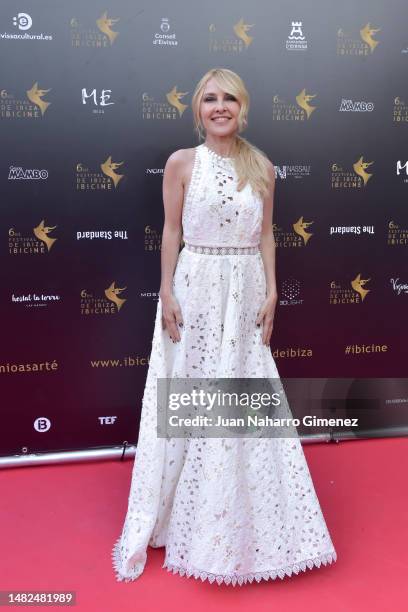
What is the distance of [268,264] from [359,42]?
163 cm

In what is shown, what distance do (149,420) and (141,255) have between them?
114 centimetres

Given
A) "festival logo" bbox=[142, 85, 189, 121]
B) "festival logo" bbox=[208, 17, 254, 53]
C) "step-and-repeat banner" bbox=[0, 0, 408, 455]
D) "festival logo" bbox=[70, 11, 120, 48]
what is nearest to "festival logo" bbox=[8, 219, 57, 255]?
"step-and-repeat banner" bbox=[0, 0, 408, 455]

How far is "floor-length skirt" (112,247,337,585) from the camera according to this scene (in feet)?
8.45

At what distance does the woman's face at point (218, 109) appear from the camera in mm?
2539

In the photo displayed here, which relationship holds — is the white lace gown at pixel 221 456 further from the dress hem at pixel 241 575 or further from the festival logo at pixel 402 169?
the festival logo at pixel 402 169

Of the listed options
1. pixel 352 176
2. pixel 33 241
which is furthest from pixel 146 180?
pixel 352 176

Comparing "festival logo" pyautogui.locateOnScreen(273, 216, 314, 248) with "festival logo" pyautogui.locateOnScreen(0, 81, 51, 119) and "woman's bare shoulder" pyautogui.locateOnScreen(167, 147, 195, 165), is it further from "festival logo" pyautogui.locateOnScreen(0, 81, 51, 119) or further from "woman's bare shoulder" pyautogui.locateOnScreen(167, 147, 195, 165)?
"festival logo" pyautogui.locateOnScreen(0, 81, 51, 119)

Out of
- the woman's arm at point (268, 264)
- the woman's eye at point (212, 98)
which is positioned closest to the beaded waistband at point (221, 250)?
the woman's arm at point (268, 264)

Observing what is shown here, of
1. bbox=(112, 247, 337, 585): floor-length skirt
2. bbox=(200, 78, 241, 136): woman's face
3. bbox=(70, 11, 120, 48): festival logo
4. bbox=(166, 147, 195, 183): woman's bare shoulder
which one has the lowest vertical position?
bbox=(112, 247, 337, 585): floor-length skirt

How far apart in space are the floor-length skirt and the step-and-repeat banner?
94cm

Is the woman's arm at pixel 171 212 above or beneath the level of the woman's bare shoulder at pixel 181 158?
beneath

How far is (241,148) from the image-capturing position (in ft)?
8.77

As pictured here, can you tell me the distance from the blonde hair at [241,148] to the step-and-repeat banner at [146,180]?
2.89 feet

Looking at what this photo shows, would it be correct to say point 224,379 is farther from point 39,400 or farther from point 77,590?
point 39,400
